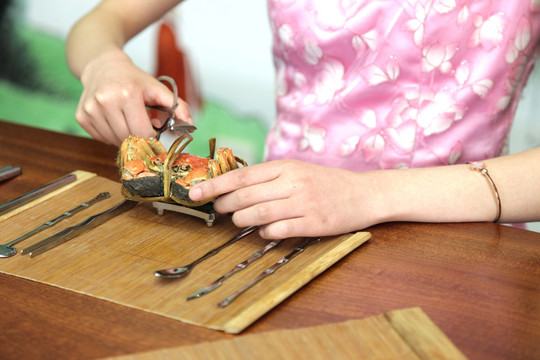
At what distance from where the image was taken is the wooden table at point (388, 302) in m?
0.68

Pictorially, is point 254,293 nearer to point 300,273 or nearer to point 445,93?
point 300,273

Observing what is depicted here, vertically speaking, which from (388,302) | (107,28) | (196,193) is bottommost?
(388,302)

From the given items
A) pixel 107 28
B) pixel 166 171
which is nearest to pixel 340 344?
pixel 166 171

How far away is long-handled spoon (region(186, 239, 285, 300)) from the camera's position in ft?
2.48

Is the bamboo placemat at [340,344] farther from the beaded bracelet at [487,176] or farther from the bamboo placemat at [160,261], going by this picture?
the beaded bracelet at [487,176]

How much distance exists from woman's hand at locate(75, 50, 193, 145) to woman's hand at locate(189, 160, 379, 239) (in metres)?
0.24

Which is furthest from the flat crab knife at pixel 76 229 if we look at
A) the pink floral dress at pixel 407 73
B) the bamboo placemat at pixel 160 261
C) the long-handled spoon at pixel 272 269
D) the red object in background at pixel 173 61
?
the red object in background at pixel 173 61

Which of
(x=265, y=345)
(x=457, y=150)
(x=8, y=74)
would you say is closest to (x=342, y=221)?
(x=265, y=345)

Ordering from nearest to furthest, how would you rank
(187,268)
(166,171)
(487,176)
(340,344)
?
(340,344) → (187,268) → (166,171) → (487,176)

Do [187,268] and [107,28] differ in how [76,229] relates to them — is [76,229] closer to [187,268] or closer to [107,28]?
[187,268]

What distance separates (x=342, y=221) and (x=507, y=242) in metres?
0.23

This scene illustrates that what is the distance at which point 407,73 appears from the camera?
125 cm

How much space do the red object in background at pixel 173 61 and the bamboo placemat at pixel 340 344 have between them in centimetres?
223

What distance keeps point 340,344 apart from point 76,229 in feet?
1.40
